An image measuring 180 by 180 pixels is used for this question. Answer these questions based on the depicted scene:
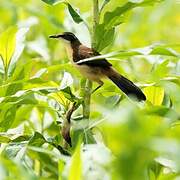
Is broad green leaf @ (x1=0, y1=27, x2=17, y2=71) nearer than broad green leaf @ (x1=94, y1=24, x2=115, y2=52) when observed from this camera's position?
No

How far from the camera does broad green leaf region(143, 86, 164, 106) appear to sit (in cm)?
280

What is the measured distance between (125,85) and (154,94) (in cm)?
12

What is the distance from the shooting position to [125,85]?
2.78m

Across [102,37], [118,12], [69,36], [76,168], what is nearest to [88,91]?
[102,37]

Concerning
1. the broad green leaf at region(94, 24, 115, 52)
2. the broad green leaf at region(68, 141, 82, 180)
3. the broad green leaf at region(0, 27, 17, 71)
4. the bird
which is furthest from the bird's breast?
the broad green leaf at region(68, 141, 82, 180)

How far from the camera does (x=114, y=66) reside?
10.3ft

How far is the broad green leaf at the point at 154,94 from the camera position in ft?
9.20

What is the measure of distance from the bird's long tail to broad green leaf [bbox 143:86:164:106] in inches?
3.3

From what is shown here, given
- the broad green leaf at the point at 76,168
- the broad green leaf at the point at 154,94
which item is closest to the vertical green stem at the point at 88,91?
the broad green leaf at the point at 154,94

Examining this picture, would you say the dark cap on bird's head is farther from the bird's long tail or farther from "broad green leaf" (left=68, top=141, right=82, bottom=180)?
"broad green leaf" (left=68, top=141, right=82, bottom=180)

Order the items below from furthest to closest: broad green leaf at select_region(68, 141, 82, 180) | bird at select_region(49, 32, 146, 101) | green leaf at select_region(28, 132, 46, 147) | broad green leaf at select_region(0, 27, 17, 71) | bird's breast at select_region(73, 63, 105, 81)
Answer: broad green leaf at select_region(0, 27, 17, 71)
bird's breast at select_region(73, 63, 105, 81)
bird at select_region(49, 32, 146, 101)
green leaf at select_region(28, 132, 46, 147)
broad green leaf at select_region(68, 141, 82, 180)

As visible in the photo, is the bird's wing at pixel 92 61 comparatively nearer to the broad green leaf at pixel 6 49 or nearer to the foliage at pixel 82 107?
the foliage at pixel 82 107

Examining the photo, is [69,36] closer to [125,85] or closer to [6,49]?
[6,49]

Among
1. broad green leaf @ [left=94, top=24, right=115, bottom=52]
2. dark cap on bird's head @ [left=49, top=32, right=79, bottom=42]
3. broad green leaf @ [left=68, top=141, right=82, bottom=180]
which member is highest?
broad green leaf @ [left=94, top=24, right=115, bottom=52]
